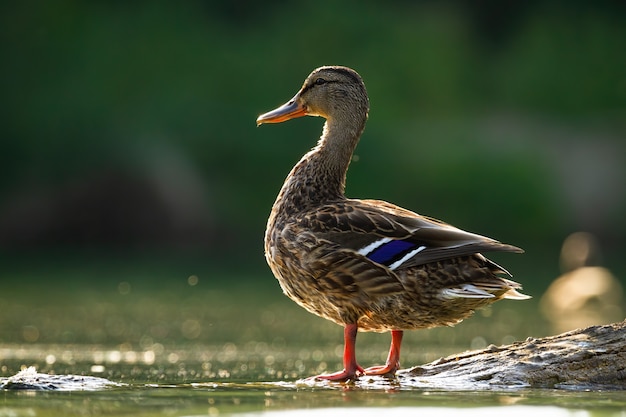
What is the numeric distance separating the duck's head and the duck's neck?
7 centimetres

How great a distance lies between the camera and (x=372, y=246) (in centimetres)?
711

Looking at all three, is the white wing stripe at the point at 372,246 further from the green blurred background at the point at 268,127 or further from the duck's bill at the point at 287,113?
the green blurred background at the point at 268,127

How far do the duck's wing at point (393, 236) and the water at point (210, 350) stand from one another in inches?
28.8

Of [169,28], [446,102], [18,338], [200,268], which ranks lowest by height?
[18,338]

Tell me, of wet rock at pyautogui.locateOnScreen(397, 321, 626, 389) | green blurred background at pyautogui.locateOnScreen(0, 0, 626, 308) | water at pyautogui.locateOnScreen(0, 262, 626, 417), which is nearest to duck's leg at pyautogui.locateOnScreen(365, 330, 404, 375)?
wet rock at pyautogui.locateOnScreen(397, 321, 626, 389)

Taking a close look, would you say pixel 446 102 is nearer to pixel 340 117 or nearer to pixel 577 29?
pixel 577 29

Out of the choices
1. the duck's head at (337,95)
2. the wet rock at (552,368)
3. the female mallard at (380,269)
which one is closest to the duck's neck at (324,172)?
the duck's head at (337,95)

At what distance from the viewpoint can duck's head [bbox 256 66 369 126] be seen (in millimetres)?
8312

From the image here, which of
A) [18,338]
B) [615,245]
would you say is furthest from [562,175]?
[18,338]

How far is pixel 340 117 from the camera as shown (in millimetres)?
8320

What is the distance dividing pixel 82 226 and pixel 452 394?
716 inches

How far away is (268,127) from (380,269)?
18.5 metres

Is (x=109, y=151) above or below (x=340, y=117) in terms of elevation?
above

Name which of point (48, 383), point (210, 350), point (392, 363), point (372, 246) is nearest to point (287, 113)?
point (372, 246)
